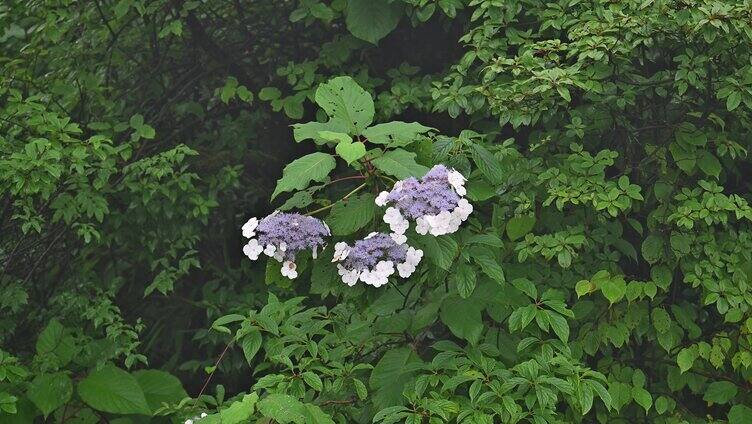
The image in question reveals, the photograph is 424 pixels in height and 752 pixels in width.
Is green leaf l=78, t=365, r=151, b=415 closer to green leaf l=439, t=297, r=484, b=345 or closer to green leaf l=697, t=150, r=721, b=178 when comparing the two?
green leaf l=439, t=297, r=484, b=345

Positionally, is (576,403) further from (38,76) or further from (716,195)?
(38,76)

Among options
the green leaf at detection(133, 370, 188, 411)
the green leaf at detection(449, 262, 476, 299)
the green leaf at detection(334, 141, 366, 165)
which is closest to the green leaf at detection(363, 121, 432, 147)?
the green leaf at detection(334, 141, 366, 165)

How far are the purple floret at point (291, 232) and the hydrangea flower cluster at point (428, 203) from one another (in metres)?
0.22

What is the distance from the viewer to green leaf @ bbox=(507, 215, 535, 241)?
3693 mm

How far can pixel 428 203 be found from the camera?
106 inches

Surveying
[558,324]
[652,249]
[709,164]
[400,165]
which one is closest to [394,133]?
[400,165]

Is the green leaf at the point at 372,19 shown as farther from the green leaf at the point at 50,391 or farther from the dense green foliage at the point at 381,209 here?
the green leaf at the point at 50,391

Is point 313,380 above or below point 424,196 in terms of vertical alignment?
below

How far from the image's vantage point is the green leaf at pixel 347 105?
9.76ft

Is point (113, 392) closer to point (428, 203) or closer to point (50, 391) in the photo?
point (50, 391)

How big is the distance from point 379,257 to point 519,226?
1.04 meters

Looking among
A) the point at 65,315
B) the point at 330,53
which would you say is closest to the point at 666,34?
the point at 330,53

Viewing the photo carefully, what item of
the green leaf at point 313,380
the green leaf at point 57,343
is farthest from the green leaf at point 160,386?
the green leaf at point 313,380

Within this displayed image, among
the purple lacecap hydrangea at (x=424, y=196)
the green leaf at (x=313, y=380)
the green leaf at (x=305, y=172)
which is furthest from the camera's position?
the green leaf at (x=313, y=380)
